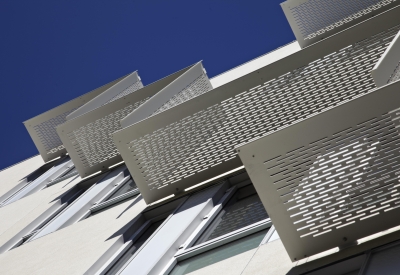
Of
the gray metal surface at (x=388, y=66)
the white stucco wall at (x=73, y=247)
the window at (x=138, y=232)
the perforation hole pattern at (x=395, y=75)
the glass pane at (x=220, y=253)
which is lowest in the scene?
the glass pane at (x=220, y=253)

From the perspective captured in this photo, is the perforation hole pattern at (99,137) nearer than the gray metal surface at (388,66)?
No

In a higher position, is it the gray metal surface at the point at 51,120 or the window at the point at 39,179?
the gray metal surface at the point at 51,120

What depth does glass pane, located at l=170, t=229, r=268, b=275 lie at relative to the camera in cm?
430

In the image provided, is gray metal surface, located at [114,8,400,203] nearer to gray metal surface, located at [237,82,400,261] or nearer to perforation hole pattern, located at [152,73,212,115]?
perforation hole pattern, located at [152,73,212,115]

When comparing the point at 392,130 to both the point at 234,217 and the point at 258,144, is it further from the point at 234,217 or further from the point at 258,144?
the point at 234,217

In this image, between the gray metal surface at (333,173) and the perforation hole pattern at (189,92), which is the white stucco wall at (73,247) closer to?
the perforation hole pattern at (189,92)

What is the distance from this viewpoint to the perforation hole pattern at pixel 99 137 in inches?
330

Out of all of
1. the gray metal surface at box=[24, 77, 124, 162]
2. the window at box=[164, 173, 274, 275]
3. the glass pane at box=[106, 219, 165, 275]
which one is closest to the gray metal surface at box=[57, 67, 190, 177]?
the gray metal surface at box=[24, 77, 124, 162]

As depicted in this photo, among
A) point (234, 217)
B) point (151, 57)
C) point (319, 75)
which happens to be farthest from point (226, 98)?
point (151, 57)

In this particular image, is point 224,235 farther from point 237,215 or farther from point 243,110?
point 243,110

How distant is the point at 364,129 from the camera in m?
3.58

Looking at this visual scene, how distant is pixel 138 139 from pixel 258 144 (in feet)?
9.00

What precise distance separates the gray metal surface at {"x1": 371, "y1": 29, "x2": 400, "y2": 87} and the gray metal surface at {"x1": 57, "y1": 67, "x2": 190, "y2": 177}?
174 inches

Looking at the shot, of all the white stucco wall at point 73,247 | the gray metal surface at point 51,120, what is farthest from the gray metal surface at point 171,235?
the gray metal surface at point 51,120
